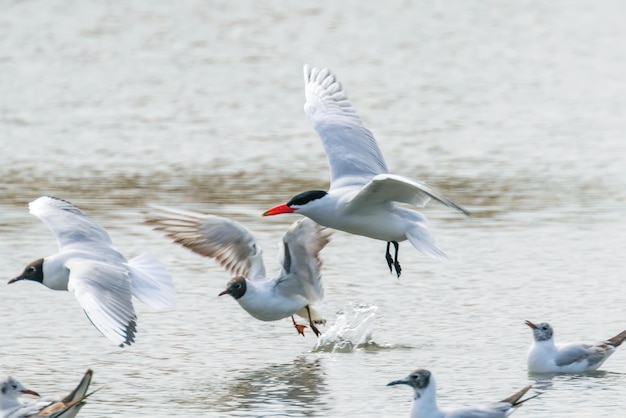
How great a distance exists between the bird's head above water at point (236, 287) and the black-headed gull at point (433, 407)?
6.12 ft

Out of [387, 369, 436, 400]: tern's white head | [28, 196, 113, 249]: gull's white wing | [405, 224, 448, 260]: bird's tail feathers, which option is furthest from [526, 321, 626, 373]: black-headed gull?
[28, 196, 113, 249]: gull's white wing

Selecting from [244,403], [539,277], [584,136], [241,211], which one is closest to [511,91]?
[584,136]

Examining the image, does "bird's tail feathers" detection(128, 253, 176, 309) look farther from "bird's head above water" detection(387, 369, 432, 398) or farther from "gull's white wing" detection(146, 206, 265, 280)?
"bird's head above water" detection(387, 369, 432, 398)

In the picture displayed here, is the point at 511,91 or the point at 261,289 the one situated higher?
the point at 511,91

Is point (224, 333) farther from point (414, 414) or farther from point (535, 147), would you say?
point (535, 147)

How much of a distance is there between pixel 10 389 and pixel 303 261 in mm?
2593

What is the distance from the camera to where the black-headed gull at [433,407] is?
25.6 feet

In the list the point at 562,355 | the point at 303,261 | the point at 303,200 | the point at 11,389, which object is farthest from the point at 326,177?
the point at 11,389

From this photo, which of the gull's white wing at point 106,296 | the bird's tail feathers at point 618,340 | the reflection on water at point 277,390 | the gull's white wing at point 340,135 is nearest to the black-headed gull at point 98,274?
the gull's white wing at point 106,296

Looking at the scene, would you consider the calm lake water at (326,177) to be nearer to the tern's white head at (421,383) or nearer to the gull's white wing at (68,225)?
the tern's white head at (421,383)

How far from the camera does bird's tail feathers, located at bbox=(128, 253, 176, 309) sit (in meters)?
9.02

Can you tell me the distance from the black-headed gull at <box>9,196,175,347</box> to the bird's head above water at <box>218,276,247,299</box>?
1.33 ft

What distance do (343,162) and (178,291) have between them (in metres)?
1.94

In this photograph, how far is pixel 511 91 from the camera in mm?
20859
